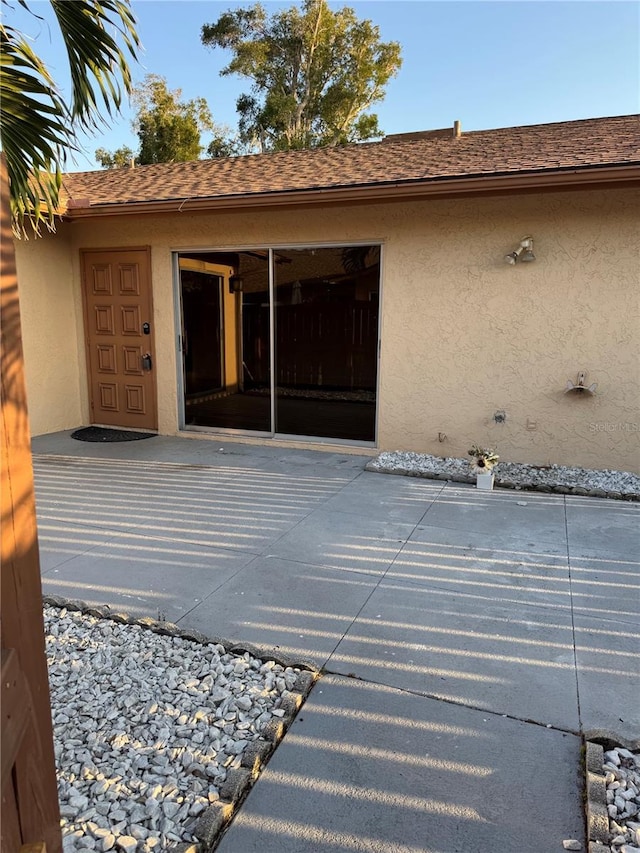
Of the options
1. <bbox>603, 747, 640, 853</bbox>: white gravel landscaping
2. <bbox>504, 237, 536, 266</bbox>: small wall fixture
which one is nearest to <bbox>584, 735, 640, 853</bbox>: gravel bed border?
<bbox>603, 747, 640, 853</bbox>: white gravel landscaping

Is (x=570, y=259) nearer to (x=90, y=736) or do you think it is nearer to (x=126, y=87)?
(x=126, y=87)

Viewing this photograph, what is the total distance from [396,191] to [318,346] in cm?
628

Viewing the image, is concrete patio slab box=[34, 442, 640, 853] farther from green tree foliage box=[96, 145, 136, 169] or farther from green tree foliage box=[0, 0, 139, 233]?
green tree foliage box=[96, 145, 136, 169]

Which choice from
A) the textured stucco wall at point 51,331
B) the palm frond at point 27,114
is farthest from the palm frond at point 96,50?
the textured stucco wall at point 51,331

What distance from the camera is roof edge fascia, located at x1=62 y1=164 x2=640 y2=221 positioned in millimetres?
4770

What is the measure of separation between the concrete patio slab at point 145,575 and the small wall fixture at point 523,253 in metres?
3.96

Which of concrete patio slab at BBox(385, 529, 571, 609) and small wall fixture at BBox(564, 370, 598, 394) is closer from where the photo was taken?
concrete patio slab at BBox(385, 529, 571, 609)

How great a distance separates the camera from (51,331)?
749cm

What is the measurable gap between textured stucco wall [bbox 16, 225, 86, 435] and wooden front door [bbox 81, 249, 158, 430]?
0.22 meters

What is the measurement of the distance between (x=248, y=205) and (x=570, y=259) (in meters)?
3.36

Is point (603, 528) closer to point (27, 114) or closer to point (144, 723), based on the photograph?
point (144, 723)

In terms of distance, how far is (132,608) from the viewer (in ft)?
9.75

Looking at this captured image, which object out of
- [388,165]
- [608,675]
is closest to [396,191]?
[388,165]

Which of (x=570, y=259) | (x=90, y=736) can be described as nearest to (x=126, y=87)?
(x=90, y=736)
